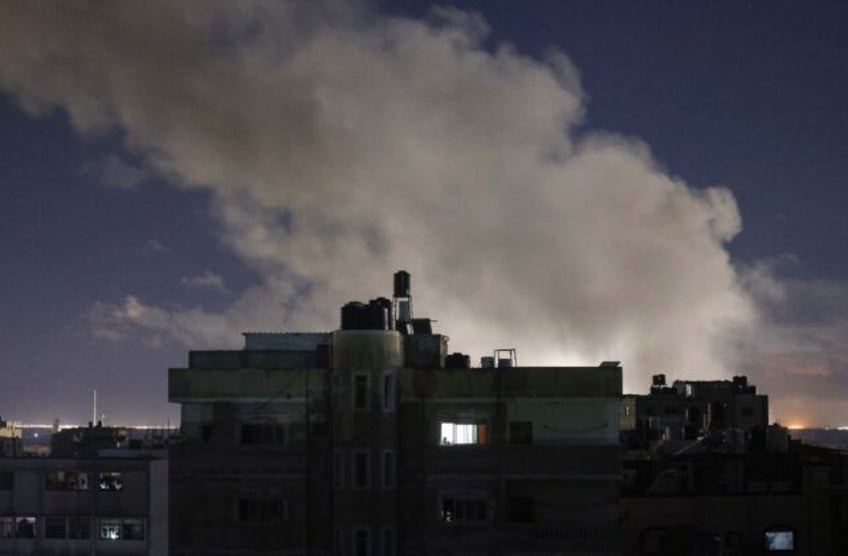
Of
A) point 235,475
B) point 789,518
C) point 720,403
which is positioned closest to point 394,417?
point 235,475

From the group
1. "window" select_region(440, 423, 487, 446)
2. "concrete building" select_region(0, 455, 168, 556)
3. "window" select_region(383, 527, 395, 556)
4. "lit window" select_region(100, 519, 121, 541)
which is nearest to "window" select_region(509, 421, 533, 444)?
"window" select_region(440, 423, 487, 446)

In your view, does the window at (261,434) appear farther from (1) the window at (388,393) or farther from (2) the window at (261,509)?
(1) the window at (388,393)

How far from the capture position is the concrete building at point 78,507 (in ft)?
216

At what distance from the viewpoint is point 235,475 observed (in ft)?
183

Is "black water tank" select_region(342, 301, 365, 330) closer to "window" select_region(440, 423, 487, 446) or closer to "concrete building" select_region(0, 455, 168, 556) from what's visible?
"window" select_region(440, 423, 487, 446)

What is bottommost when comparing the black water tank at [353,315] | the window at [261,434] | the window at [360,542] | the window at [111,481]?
the window at [360,542]

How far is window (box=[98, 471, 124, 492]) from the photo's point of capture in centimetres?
6638

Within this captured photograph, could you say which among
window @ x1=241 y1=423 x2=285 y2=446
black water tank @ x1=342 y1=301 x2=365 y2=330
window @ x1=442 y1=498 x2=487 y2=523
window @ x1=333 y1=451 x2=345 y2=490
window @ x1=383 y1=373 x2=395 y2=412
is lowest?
window @ x1=442 y1=498 x2=487 y2=523

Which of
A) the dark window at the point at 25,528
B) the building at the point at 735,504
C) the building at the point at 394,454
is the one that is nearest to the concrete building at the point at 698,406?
the building at the point at 735,504

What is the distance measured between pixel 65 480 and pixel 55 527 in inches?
110

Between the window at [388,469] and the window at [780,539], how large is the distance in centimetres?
2340

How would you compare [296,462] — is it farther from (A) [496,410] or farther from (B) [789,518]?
(B) [789,518]

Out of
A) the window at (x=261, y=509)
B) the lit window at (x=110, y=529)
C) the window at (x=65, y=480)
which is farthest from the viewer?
the window at (x=65, y=480)

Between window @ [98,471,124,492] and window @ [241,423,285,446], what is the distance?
561 inches
